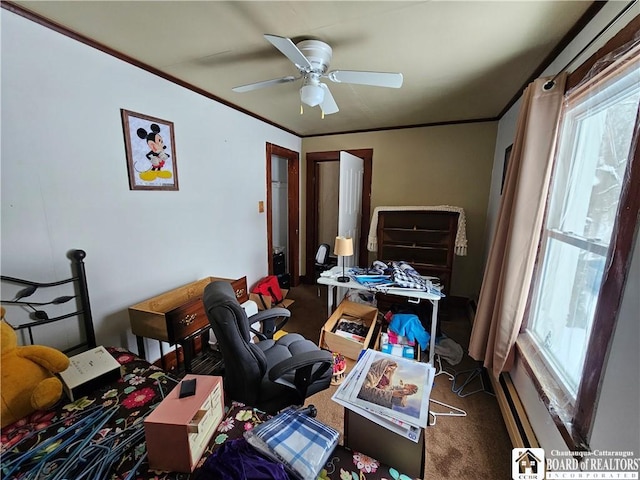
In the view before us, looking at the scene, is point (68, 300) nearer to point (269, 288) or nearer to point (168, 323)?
point (168, 323)

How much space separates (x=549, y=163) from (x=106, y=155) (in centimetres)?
262

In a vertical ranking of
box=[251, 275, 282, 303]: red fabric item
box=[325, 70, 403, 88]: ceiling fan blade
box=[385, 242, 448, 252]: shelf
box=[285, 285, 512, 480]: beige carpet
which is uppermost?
box=[325, 70, 403, 88]: ceiling fan blade

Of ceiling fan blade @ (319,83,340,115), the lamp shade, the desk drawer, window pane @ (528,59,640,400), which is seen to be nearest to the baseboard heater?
window pane @ (528,59,640,400)

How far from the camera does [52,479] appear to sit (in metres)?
0.78

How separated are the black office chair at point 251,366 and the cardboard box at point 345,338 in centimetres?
68

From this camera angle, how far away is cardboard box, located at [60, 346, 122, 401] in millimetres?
1134

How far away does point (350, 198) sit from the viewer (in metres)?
3.20

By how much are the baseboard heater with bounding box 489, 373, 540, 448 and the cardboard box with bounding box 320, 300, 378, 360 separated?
95 cm

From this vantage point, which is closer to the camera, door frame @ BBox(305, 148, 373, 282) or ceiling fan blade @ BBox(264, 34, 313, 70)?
ceiling fan blade @ BBox(264, 34, 313, 70)

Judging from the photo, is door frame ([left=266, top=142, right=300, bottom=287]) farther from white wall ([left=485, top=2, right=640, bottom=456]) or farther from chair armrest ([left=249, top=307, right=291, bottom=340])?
white wall ([left=485, top=2, right=640, bottom=456])

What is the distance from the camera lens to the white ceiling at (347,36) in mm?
1207

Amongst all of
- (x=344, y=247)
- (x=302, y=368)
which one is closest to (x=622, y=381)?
(x=302, y=368)

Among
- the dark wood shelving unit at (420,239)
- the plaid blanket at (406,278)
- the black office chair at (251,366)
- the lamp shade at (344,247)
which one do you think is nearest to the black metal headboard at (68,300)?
the black office chair at (251,366)

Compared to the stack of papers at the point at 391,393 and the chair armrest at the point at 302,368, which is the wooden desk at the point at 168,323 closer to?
the chair armrest at the point at 302,368
